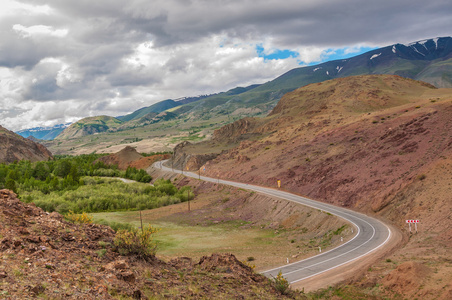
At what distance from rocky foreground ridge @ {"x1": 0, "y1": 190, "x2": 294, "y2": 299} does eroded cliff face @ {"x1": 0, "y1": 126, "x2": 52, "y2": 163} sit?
15593cm

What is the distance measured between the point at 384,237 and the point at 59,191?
7461cm

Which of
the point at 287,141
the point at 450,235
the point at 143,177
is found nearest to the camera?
the point at 450,235

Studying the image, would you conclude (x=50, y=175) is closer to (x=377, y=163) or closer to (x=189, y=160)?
(x=189, y=160)

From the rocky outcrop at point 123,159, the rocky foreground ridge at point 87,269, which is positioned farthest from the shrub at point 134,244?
the rocky outcrop at point 123,159

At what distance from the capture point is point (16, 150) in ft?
517

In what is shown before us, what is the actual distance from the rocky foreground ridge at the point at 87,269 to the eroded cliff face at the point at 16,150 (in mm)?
155932

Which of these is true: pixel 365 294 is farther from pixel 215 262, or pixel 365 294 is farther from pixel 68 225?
pixel 68 225

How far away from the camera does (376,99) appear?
106m

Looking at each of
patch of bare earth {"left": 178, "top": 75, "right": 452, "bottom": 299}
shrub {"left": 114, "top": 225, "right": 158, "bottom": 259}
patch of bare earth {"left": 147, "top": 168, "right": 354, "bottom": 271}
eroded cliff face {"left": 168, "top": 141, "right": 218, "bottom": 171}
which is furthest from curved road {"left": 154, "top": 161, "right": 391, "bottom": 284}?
eroded cliff face {"left": 168, "top": 141, "right": 218, "bottom": 171}

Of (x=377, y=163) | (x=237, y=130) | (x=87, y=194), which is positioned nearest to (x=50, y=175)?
(x=87, y=194)

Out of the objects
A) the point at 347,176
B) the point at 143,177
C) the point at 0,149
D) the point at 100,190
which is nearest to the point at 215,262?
the point at 347,176

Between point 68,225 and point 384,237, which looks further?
point 384,237

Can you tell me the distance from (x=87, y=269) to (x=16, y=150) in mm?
171828

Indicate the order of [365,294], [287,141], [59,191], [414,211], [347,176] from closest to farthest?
[365,294], [414,211], [347,176], [59,191], [287,141]
